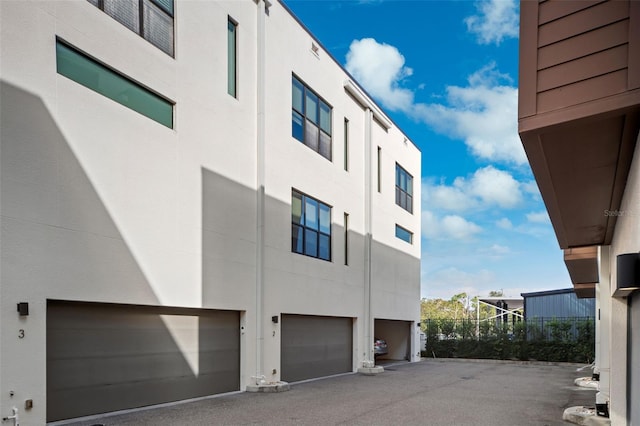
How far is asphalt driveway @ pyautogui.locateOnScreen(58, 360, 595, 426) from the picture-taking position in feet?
28.1

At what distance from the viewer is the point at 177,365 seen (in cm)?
980

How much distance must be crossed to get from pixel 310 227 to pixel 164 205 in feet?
19.4

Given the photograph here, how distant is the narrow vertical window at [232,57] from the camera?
1178 centimetres

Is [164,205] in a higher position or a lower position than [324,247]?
higher

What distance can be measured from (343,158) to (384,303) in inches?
236

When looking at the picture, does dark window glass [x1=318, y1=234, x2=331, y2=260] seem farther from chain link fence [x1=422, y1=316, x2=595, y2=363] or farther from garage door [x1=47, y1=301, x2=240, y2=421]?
chain link fence [x1=422, y1=316, x2=595, y2=363]

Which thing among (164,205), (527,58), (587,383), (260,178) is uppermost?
(260,178)

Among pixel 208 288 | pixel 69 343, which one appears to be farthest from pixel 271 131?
pixel 69 343

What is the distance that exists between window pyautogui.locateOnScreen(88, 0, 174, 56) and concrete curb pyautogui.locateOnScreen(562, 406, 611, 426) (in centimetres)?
945

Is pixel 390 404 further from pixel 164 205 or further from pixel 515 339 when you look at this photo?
pixel 515 339

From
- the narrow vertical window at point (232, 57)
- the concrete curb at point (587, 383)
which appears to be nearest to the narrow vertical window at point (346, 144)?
the narrow vertical window at point (232, 57)

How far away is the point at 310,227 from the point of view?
14750 mm

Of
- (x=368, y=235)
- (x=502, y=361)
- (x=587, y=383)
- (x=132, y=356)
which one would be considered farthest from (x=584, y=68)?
(x=502, y=361)

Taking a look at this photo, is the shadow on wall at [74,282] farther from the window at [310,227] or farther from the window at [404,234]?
the window at [404,234]
